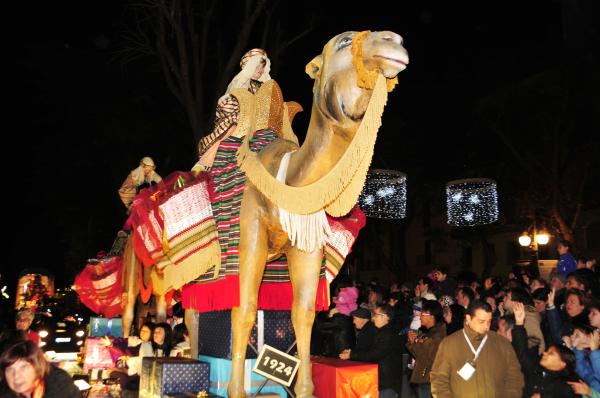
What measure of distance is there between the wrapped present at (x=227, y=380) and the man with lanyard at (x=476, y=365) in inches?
50.8

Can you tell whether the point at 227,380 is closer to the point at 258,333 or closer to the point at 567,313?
the point at 258,333

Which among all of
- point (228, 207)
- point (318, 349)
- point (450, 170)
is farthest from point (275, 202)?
point (450, 170)

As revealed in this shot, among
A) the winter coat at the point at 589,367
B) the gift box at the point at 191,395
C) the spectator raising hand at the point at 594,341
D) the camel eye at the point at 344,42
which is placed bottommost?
the gift box at the point at 191,395

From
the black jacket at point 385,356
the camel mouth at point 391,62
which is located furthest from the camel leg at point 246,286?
the black jacket at point 385,356

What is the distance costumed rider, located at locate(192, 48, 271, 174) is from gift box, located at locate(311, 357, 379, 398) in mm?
2079

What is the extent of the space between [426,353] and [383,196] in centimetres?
1620

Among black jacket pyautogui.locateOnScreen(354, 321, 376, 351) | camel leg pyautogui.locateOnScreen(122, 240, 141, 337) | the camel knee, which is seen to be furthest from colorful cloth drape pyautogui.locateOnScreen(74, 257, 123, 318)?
the camel knee

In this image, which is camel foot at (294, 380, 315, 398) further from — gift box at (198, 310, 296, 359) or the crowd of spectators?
the crowd of spectators

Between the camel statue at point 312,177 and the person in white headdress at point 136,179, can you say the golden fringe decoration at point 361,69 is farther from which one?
the person in white headdress at point 136,179

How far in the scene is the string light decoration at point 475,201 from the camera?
21.4 meters

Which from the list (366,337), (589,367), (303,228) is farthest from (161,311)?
(589,367)

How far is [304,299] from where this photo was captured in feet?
15.0

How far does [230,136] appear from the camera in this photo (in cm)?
548

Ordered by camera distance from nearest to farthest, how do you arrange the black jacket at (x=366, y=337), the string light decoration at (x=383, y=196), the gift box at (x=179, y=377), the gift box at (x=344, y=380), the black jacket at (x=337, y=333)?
the gift box at (x=344, y=380) → the gift box at (x=179, y=377) → the black jacket at (x=366, y=337) → the black jacket at (x=337, y=333) → the string light decoration at (x=383, y=196)
